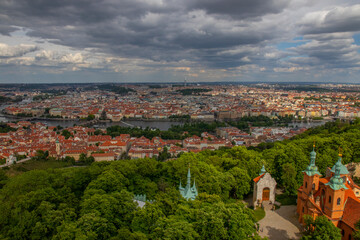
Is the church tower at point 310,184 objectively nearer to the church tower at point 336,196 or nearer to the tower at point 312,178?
the tower at point 312,178

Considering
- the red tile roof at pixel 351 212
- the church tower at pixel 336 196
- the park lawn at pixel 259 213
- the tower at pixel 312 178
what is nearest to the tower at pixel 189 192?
the park lawn at pixel 259 213

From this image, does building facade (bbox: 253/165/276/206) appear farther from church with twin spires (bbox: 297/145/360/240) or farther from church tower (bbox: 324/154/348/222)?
church tower (bbox: 324/154/348/222)

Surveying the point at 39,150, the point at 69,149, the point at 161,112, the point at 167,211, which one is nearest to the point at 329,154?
the point at 167,211

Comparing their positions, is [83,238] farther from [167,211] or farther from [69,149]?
[69,149]

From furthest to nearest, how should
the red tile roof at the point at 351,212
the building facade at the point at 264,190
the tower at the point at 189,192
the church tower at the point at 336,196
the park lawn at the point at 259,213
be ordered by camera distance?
the building facade at the point at 264,190, the park lawn at the point at 259,213, the tower at the point at 189,192, the church tower at the point at 336,196, the red tile roof at the point at 351,212

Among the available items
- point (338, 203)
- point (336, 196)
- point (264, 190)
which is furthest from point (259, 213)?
point (336, 196)

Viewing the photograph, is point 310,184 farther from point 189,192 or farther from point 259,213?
point 189,192
